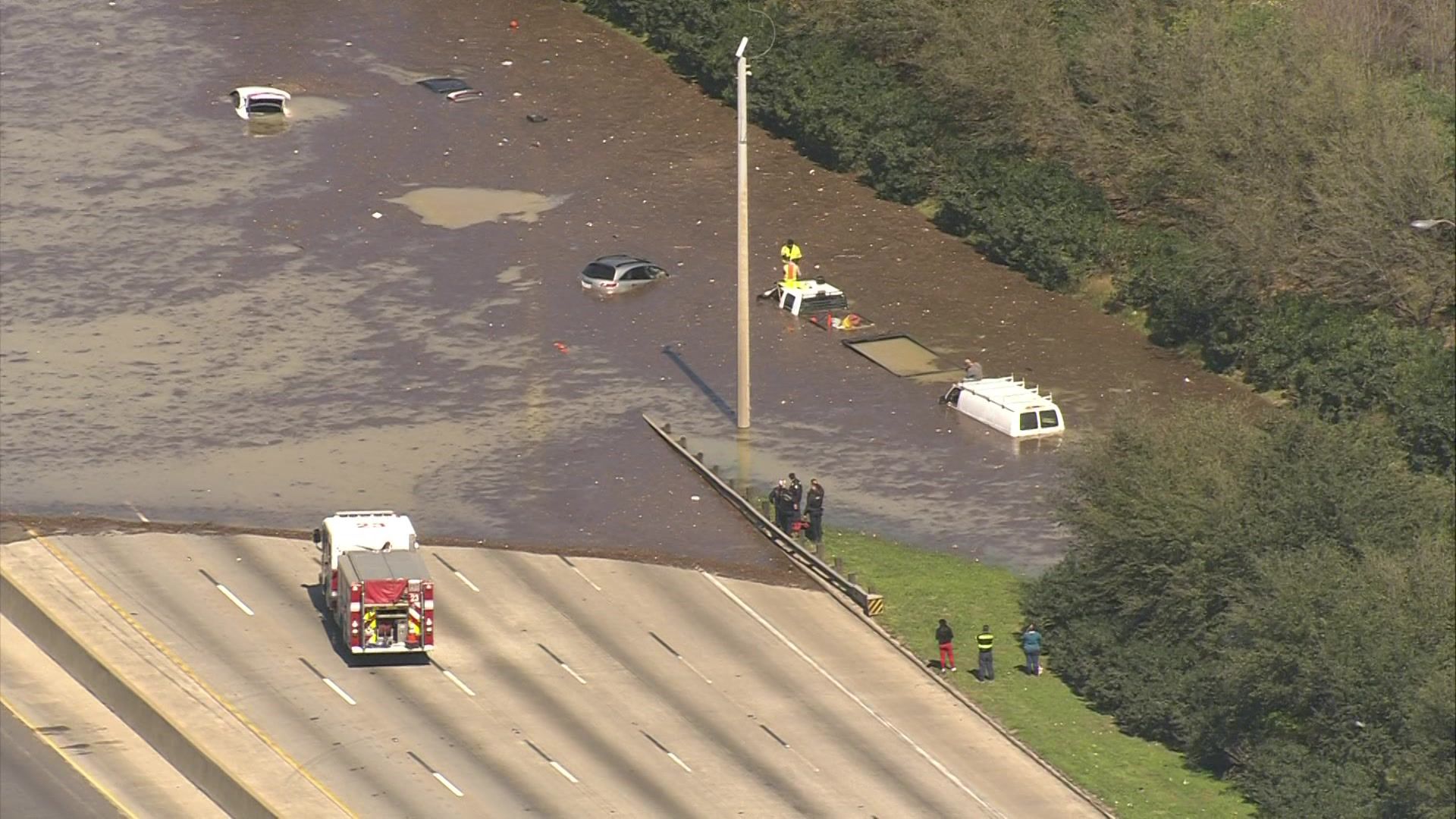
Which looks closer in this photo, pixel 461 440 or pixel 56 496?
pixel 56 496

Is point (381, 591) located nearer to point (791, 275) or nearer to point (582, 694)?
point (582, 694)

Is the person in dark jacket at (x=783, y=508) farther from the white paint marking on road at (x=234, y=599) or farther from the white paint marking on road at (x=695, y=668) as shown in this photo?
the white paint marking on road at (x=234, y=599)

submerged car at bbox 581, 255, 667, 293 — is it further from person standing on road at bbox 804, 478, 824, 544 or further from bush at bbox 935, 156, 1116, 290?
person standing on road at bbox 804, 478, 824, 544

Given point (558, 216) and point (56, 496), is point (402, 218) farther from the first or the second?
point (56, 496)

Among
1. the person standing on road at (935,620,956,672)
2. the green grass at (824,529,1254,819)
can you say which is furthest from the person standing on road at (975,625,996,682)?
the person standing on road at (935,620,956,672)

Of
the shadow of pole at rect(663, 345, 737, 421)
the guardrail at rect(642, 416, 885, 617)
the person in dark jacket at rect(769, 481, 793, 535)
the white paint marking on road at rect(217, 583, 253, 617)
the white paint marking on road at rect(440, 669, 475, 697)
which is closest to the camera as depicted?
the white paint marking on road at rect(440, 669, 475, 697)

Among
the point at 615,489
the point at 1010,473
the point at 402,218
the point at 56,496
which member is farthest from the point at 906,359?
the point at 56,496
